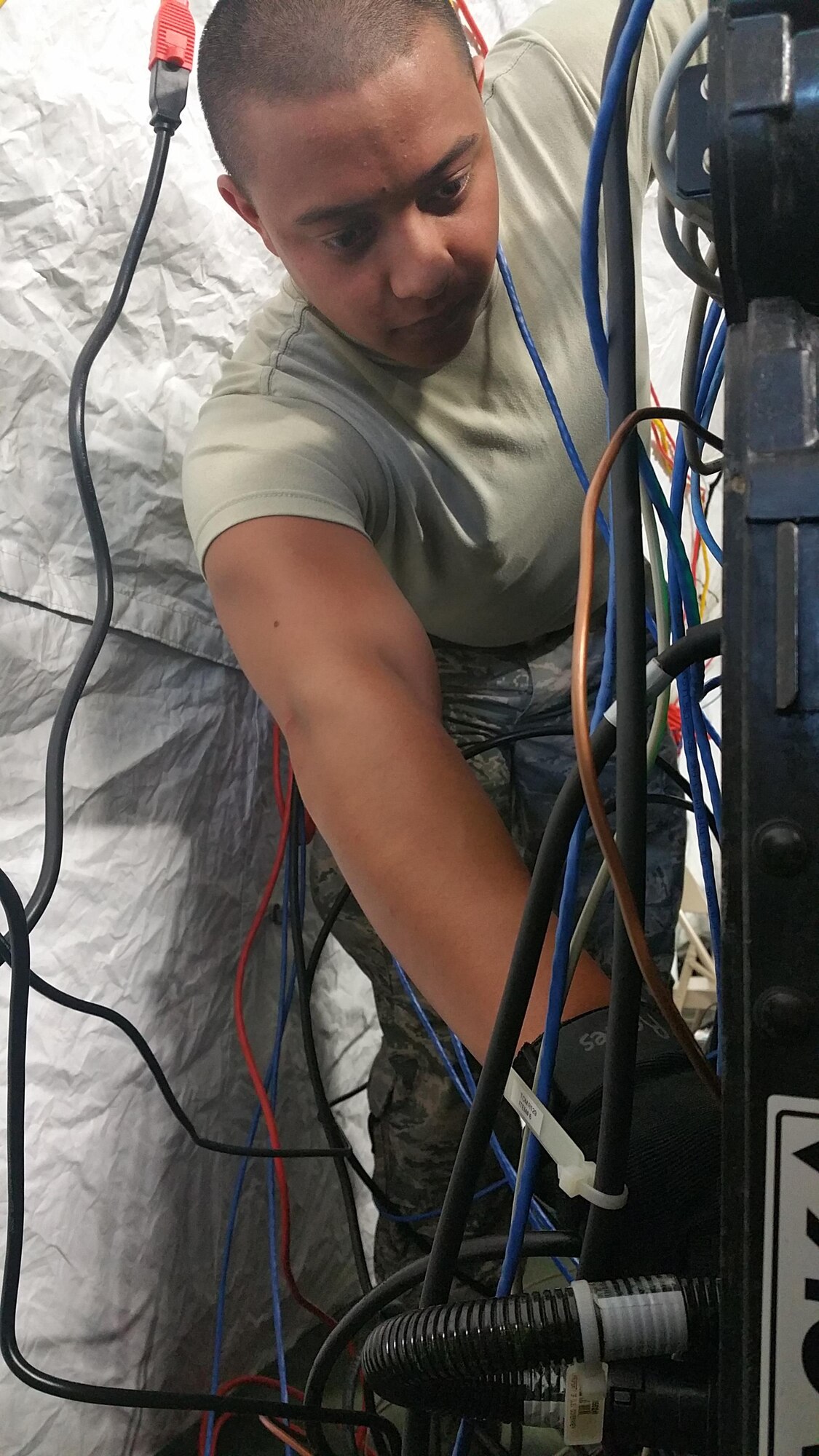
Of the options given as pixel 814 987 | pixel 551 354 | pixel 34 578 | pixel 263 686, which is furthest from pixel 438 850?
pixel 551 354

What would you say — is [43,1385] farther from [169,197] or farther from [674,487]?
[169,197]

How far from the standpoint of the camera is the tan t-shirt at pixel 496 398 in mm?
836

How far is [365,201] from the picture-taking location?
27.4 inches

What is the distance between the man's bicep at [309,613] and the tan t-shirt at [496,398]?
0.24 ft

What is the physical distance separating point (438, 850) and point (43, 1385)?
1.59 feet

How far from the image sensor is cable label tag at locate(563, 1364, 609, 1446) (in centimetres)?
31

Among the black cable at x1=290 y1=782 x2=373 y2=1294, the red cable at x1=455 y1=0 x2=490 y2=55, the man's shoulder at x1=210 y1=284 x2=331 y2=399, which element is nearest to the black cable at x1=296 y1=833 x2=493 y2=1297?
the black cable at x1=290 y1=782 x2=373 y2=1294

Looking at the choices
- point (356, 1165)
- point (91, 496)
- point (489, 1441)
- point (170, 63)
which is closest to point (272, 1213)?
point (356, 1165)

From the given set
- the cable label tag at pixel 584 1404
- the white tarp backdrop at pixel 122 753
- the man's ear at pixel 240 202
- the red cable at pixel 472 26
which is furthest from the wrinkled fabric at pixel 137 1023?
the red cable at pixel 472 26

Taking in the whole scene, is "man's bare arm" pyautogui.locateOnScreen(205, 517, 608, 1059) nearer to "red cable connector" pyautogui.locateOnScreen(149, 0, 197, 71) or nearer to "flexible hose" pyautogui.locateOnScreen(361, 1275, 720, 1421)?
"flexible hose" pyautogui.locateOnScreen(361, 1275, 720, 1421)

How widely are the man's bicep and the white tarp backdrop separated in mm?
171

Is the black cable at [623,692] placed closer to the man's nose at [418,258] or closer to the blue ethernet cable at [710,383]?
the blue ethernet cable at [710,383]

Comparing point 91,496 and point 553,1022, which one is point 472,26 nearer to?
point 91,496

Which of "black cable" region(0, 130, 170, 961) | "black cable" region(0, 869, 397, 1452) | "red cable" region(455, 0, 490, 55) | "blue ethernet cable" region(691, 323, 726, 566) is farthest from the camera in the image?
"red cable" region(455, 0, 490, 55)
